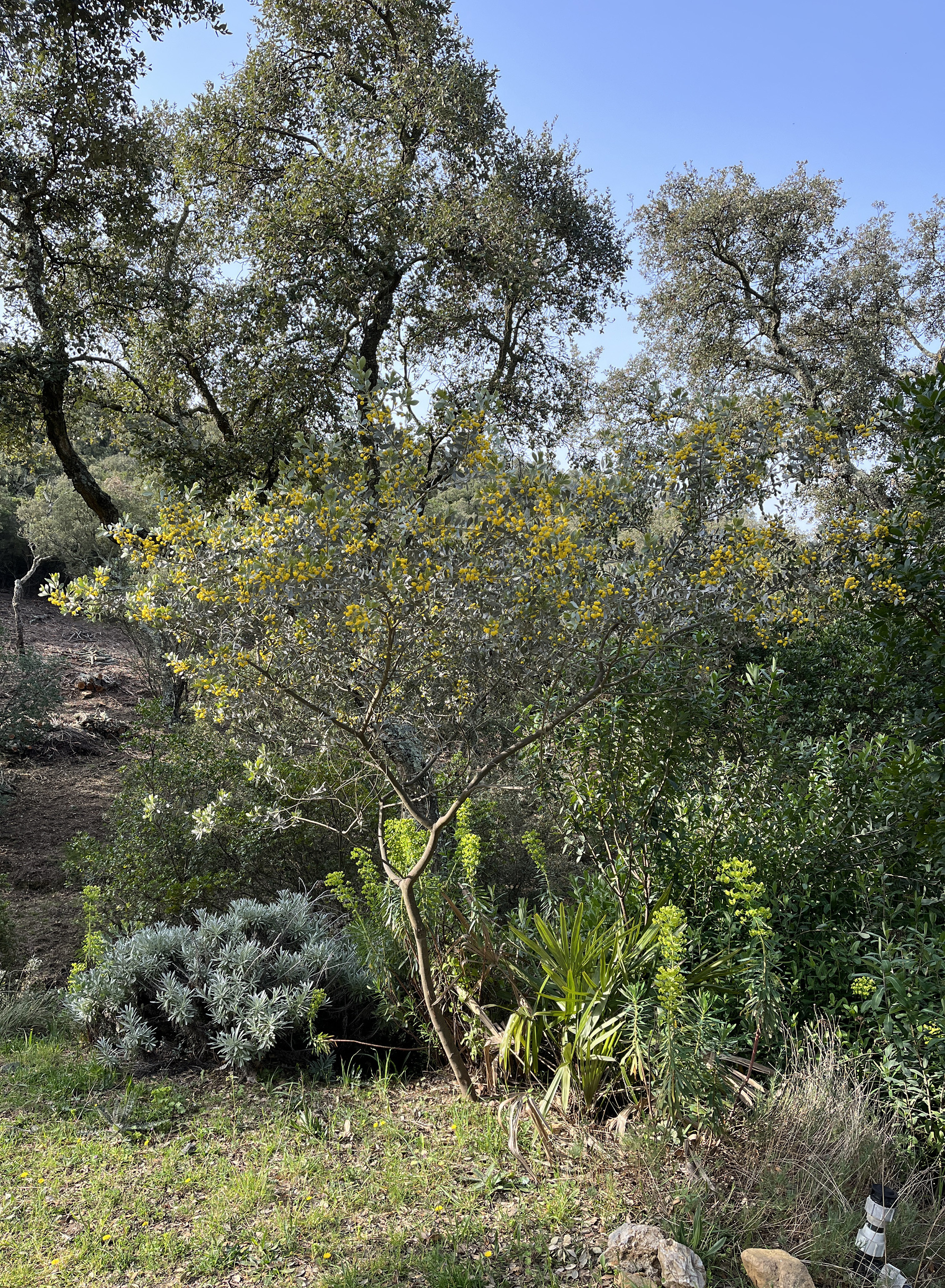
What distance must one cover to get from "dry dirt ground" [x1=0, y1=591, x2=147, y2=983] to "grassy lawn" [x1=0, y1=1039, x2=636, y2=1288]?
86.2 inches

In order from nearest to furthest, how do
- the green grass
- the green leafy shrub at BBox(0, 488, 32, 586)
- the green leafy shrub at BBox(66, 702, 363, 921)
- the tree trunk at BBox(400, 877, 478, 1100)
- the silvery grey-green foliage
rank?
the green grass → the tree trunk at BBox(400, 877, 478, 1100) → the silvery grey-green foliage → the green leafy shrub at BBox(66, 702, 363, 921) → the green leafy shrub at BBox(0, 488, 32, 586)

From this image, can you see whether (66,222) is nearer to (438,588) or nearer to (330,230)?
(330,230)

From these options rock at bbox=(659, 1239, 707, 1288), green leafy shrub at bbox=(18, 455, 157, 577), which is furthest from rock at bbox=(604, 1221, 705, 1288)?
green leafy shrub at bbox=(18, 455, 157, 577)

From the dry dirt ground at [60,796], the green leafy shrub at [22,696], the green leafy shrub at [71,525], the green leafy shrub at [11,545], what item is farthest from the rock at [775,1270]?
the green leafy shrub at [11,545]

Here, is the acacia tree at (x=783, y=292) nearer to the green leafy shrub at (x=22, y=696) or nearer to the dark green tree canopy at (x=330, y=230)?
the dark green tree canopy at (x=330, y=230)

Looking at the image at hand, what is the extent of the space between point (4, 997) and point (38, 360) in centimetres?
596

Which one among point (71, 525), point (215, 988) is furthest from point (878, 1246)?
point (71, 525)

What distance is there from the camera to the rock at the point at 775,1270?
235cm

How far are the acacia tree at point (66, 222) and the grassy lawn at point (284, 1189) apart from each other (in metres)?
6.77

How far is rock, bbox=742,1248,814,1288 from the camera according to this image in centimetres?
235

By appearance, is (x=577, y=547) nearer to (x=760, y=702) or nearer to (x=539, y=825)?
(x=760, y=702)

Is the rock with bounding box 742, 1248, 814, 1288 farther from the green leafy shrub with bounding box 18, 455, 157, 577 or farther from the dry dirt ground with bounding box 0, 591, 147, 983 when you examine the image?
the green leafy shrub with bounding box 18, 455, 157, 577

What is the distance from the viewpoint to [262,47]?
28.3 feet

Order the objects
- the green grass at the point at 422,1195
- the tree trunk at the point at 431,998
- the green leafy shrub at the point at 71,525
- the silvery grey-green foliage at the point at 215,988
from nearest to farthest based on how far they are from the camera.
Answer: the green grass at the point at 422,1195 < the tree trunk at the point at 431,998 < the silvery grey-green foliage at the point at 215,988 < the green leafy shrub at the point at 71,525
